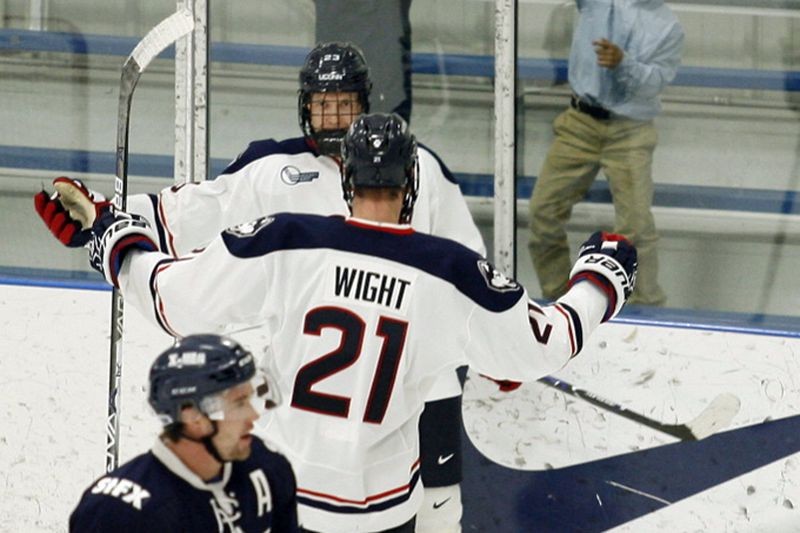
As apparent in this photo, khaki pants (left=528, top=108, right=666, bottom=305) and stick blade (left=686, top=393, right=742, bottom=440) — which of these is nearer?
stick blade (left=686, top=393, right=742, bottom=440)

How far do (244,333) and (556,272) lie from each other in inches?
30.3

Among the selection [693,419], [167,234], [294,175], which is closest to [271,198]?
[294,175]

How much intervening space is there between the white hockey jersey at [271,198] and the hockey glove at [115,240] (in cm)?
32

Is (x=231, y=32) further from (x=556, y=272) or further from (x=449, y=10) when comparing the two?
(x=556, y=272)

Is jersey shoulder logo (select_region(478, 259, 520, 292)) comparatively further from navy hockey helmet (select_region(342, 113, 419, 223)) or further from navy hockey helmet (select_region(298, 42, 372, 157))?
navy hockey helmet (select_region(298, 42, 372, 157))

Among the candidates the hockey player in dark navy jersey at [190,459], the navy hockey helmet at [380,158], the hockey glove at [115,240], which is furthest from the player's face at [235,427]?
the hockey glove at [115,240]

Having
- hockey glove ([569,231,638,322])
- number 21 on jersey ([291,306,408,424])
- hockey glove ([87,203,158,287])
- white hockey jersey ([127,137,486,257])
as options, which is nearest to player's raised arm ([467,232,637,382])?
hockey glove ([569,231,638,322])

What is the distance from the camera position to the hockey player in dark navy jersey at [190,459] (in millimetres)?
2377

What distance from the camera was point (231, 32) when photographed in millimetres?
4160

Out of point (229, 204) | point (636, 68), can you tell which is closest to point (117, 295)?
point (229, 204)

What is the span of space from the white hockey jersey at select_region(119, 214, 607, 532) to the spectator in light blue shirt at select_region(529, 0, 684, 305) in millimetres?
935

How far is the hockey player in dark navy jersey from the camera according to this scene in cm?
238

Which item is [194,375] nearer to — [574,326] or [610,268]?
[574,326]

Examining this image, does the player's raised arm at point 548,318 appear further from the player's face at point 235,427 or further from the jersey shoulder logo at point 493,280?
the player's face at point 235,427
